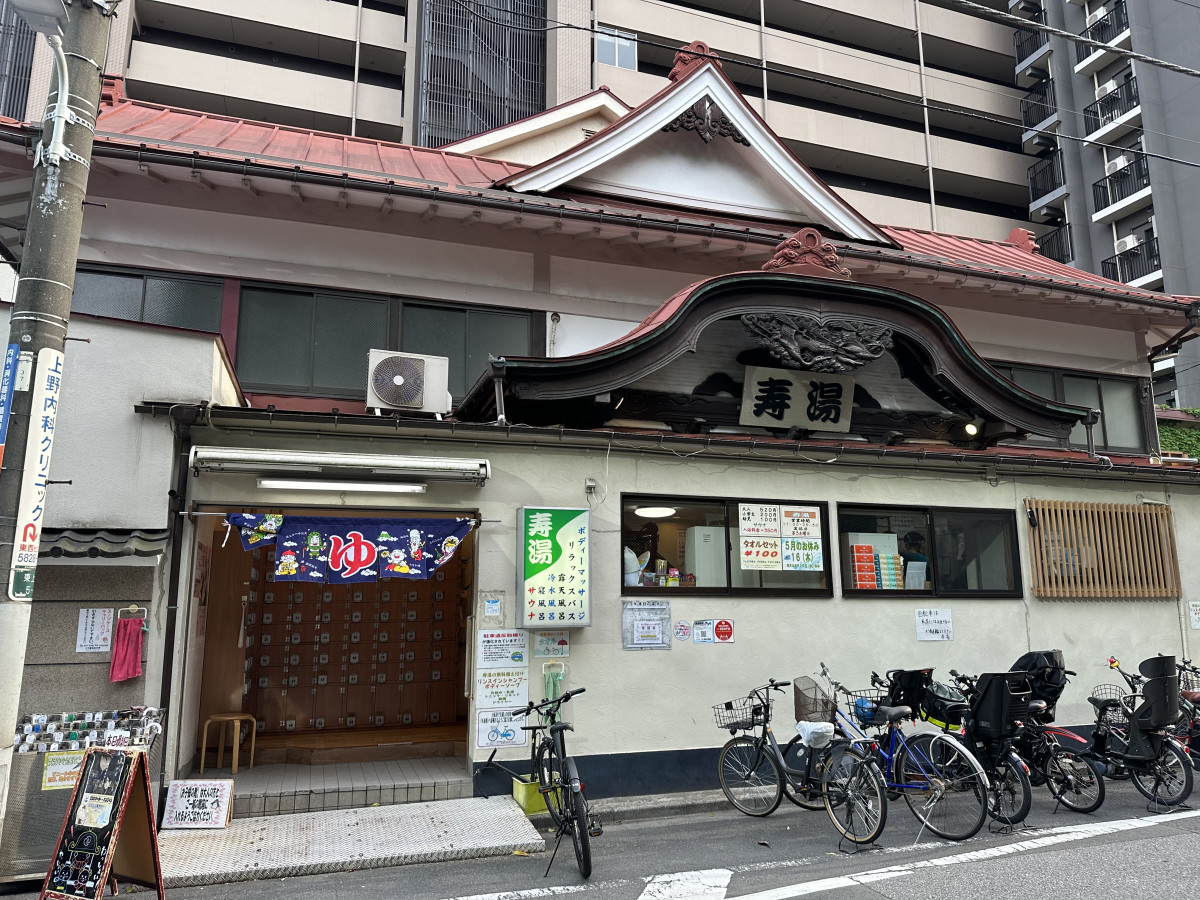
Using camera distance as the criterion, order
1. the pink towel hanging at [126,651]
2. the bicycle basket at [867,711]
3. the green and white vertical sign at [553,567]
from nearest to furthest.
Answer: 1. the pink towel hanging at [126,651]
2. the bicycle basket at [867,711]
3. the green and white vertical sign at [553,567]

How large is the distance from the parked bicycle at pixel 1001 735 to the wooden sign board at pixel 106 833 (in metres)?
7.29

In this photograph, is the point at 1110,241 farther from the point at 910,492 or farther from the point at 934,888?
the point at 934,888

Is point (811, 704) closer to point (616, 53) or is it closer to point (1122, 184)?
point (616, 53)

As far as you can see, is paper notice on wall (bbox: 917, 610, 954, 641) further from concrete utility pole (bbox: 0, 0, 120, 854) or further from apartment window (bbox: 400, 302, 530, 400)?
concrete utility pole (bbox: 0, 0, 120, 854)

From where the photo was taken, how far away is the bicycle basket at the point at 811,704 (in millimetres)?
8734

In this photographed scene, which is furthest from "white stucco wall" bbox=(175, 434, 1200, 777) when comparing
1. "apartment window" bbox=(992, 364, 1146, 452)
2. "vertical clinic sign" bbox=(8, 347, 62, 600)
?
"apartment window" bbox=(992, 364, 1146, 452)

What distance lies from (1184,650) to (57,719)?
13974mm

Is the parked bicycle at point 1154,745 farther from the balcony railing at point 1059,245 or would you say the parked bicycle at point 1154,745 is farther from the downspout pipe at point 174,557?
the balcony railing at point 1059,245

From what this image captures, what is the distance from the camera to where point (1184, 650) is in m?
11.9

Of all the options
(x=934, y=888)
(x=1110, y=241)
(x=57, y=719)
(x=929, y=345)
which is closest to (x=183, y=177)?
(x=57, y=719)

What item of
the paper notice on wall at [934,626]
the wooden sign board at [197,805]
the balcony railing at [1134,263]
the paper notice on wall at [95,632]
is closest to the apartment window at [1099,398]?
the paper notice on wall at [934,626]

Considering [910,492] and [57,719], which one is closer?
[57,719]

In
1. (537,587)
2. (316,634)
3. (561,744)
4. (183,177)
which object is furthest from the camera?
(316,634)

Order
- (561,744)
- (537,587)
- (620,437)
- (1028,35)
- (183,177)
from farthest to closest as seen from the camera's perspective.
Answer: (1028,35) → (183,177) → (620,437) → (537,587) → (561,744)
